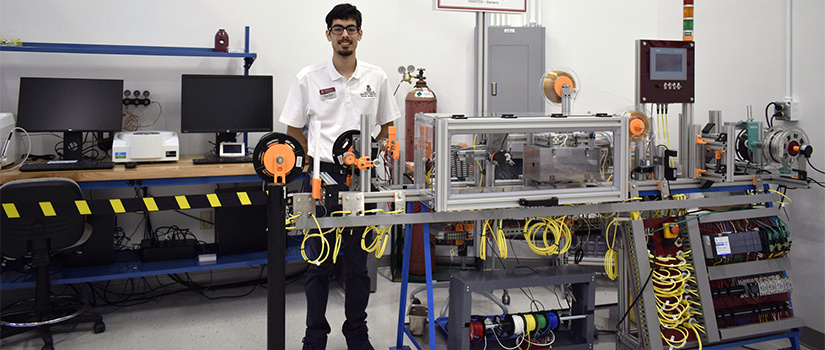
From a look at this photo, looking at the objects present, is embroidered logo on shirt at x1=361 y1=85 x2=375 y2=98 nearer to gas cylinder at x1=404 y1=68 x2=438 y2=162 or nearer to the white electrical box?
gas cylinder at x1=404 y1=68 x2=438 y2=162

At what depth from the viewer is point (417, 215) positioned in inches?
97.0

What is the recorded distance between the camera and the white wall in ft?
11.0

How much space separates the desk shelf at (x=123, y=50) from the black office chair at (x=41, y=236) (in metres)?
0.93

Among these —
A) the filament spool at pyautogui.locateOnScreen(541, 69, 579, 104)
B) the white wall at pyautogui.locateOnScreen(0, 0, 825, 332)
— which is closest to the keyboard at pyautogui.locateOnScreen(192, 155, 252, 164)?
the white wall at pyautogui.locateOnScreen(0, 0, 825, 332)

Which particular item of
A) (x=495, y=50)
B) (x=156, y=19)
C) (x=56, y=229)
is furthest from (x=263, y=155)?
(x=495, y=50)

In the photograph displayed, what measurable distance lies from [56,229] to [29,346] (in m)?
0.63

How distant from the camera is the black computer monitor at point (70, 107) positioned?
375 cm

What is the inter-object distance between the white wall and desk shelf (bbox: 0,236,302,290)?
2.72 ft

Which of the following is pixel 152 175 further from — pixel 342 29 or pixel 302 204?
pixel 302 204

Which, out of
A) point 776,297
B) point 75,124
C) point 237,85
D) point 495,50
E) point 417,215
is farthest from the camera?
point 495,50

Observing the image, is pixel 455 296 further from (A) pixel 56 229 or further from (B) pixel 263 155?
(A) pixel 56 229

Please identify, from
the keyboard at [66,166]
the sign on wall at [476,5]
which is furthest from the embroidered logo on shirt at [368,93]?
the keyboard at [66,166]

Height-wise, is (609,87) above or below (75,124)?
above

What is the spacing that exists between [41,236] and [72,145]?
0.78m
